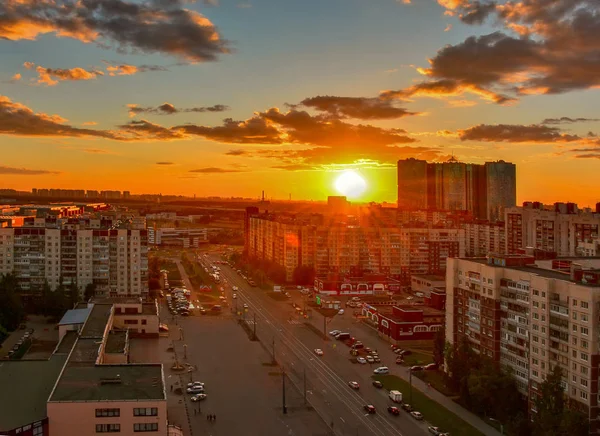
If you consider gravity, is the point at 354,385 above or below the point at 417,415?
above

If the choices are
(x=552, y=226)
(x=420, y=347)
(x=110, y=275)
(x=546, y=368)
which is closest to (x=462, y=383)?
(x=546, y=368)

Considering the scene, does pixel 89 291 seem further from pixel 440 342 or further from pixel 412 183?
pixel 412 183


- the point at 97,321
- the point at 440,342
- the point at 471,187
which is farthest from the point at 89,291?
the point at 471,187

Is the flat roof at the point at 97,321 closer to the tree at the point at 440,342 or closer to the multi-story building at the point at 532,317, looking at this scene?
the tree at the point at 440,342

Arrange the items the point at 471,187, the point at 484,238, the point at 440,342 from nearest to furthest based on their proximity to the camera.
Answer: the point at 440,342
the point at 484,238
the point at 471,187

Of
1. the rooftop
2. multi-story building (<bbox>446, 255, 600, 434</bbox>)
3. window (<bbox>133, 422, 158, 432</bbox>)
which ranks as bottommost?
window (<bbox>133, 422, 158, 432</bbox>)

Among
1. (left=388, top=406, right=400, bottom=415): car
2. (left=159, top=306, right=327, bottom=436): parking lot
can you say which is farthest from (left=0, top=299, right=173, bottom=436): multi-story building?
(left=388, top=406, right=400, bottom=415): car

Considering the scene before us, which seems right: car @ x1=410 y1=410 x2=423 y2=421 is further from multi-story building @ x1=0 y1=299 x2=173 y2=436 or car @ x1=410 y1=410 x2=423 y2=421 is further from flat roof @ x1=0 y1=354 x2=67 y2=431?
flat roof @ x1=0 y1=354 x2=67 y2=431
